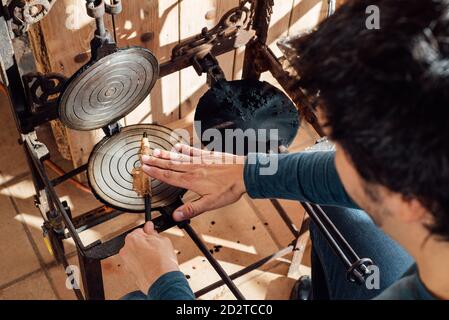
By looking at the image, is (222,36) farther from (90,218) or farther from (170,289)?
(170,289)

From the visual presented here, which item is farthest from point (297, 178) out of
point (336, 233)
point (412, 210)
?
point (412, 210)

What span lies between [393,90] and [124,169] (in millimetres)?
962

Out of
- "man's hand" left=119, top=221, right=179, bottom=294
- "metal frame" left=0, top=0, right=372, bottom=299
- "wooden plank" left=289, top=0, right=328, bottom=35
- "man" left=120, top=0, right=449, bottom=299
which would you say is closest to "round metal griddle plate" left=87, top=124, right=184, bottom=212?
"metal frame" left=0, top=0, right=372, bottom=299

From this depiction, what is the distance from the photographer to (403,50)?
2.56ft

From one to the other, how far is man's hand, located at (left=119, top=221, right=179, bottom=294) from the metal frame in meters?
0.06

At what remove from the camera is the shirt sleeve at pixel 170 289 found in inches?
45.2

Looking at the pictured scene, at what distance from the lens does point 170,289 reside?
1.16 meters

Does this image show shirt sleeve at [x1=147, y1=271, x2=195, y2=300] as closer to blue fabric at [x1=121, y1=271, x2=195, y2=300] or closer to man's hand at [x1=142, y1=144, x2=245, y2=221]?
blue fabric at [x1=121, y1=271, x2=195, y2=300]

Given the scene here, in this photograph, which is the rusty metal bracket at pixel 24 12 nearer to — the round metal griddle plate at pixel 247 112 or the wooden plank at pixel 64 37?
the wooden plank at pixel 64 37

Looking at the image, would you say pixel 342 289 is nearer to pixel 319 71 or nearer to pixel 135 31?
pixel 319 71

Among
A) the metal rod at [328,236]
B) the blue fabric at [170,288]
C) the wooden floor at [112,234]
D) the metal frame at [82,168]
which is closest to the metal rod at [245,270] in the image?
the metal frame at [82,168]

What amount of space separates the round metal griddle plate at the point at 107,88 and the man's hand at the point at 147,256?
1.19 feet
